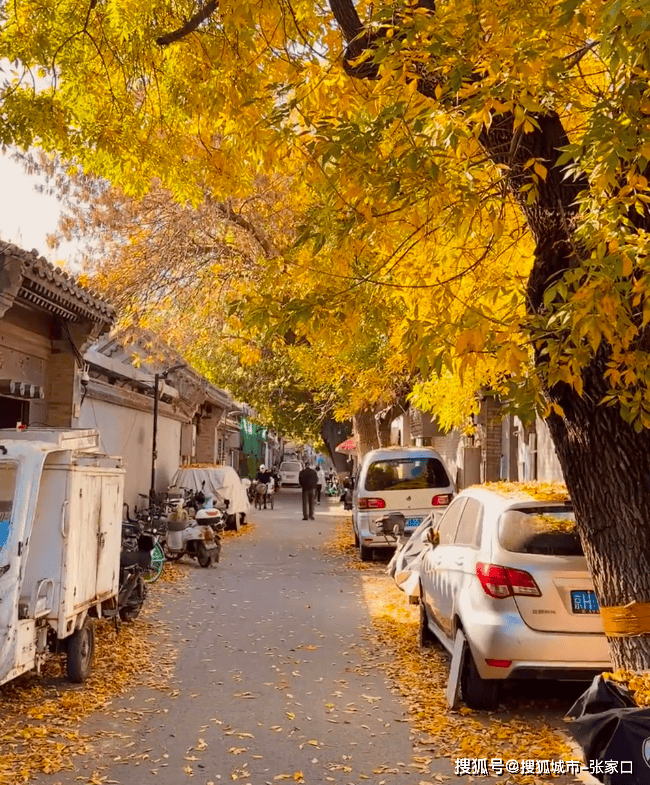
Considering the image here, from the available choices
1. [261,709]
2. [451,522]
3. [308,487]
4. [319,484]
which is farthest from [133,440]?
[319,484]

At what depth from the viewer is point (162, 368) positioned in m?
24.9

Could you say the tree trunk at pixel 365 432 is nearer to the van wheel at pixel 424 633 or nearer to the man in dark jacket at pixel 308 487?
the man in dark jacket at pixel 308 487

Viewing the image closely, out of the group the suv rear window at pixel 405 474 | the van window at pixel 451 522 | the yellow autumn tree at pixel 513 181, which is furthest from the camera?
the suv rear window at pixel 405 474

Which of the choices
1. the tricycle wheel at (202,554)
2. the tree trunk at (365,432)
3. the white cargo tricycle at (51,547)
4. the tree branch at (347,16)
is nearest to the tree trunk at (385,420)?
the tree trunk at (365,432)

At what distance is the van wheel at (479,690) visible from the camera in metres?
7.36

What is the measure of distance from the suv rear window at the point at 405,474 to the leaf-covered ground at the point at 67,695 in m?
7.29

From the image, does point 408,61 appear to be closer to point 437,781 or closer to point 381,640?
point 437,781

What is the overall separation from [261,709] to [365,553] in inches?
450

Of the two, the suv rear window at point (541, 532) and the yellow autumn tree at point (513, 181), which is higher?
the yellow autumn tree at point (513, 181)

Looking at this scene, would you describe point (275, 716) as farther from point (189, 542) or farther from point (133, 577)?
point (189, 542)

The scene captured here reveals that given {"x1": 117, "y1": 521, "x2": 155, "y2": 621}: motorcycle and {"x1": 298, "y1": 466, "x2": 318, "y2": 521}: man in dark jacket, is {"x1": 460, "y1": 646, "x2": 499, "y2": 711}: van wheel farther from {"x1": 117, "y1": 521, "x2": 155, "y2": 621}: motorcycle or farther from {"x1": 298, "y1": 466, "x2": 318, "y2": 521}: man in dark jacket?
{"x1": 298, "y1": 466, "x2": 318, "y2": 521}: man in dark jacket

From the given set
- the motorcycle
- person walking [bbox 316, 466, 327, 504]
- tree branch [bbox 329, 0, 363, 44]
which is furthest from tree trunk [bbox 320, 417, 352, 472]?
tree branch [bbox 329, 0, 363, 44]

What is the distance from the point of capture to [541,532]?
7426 millimetres

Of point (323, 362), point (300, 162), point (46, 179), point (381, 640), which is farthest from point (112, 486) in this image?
point (323, 362)
